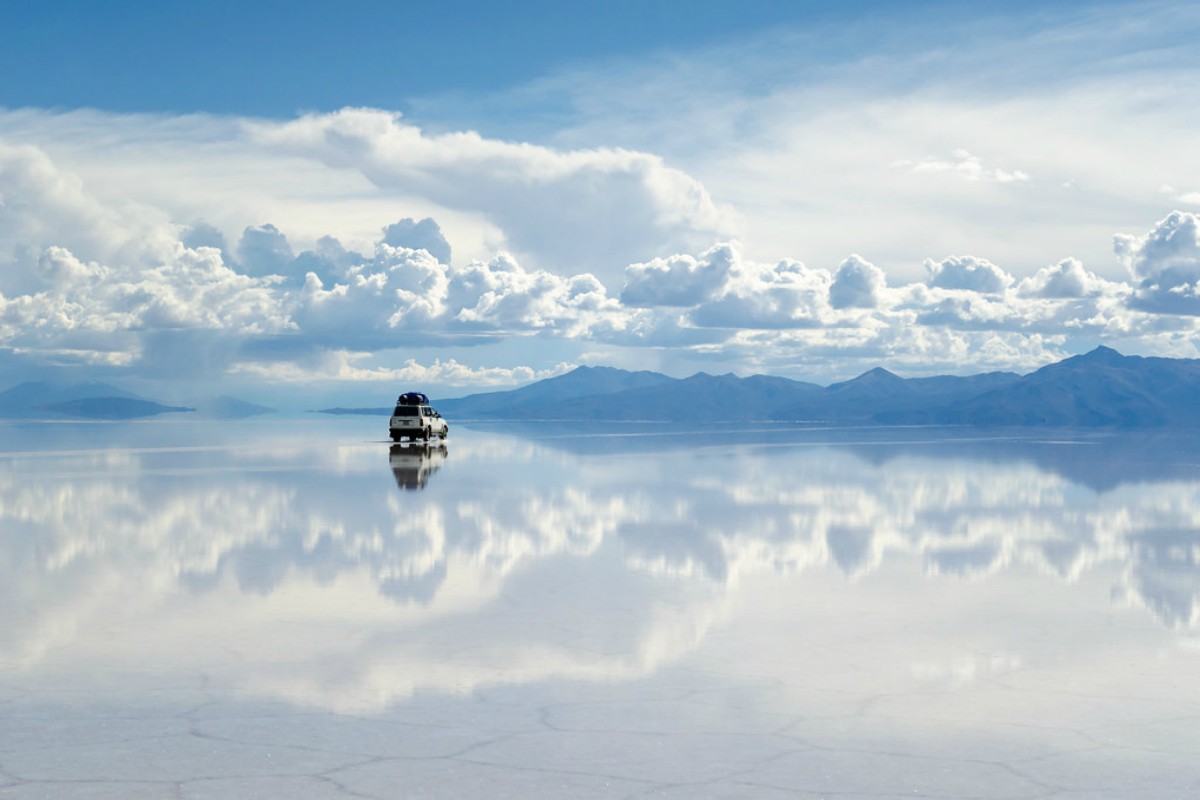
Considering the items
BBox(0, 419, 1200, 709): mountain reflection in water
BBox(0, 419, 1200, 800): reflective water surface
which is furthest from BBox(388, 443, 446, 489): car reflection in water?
BBox(0, 419, 1200, 800): reflective water surface

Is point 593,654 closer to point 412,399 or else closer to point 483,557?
point 483,557

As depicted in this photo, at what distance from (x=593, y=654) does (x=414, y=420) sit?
6434 cm

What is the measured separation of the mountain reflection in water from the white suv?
1227 inches

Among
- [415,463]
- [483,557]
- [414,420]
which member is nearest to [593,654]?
[483,557]

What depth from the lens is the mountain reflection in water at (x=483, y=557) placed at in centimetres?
1324

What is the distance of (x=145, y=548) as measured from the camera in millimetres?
21703

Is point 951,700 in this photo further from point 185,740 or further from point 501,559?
point 501,559

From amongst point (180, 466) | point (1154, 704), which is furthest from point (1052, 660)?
point (180, 466)

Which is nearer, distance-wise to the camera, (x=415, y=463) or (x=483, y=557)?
(x=483, y=557)

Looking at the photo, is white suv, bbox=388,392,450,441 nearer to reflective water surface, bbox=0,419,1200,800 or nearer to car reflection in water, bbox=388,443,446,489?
car reflection in water, bbox=388,443,446,489

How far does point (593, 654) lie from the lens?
42.8ft

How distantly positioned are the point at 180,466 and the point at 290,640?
4044cm

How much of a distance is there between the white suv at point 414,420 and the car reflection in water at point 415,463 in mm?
1118

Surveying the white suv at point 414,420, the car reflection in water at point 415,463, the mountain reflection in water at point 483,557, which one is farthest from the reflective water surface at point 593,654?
the white suv at point 414,420
